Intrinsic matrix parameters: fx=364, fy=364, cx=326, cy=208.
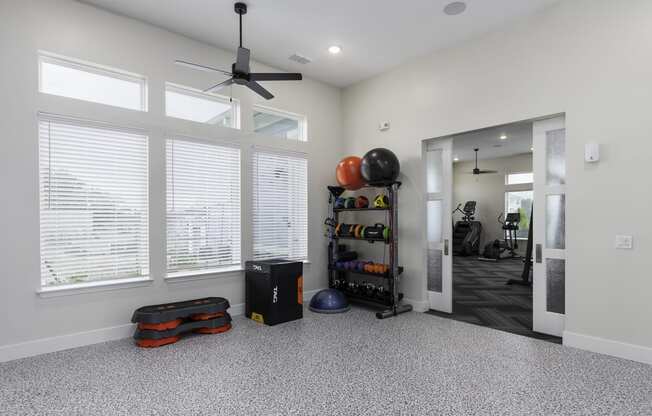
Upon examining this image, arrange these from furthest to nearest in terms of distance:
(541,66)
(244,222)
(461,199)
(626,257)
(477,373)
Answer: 1. (461,199)
2. (244,222)
3. (541,66)
4. (626,257)
5. (477,373)

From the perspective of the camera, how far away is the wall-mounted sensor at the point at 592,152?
3.47 m

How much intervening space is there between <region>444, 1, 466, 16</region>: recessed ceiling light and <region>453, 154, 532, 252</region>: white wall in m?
8.02

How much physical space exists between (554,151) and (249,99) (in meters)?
3.77

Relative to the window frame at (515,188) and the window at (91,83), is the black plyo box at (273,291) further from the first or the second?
the window frame at (515,188)

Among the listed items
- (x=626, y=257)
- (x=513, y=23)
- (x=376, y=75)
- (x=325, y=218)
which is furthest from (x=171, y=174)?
(x=626, y=257)

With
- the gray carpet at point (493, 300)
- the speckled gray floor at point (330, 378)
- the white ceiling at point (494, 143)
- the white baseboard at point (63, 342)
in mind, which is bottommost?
the gray carpet at point (493, 300)

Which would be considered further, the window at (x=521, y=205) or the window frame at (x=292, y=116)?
the window at (x=521, y=205)

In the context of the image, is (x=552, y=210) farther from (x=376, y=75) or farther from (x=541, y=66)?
(x=376, y=75)

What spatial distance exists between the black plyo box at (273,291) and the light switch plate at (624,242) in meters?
3.31

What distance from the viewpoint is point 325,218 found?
19.4ft

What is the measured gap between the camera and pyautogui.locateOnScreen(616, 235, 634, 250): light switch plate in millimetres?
3296

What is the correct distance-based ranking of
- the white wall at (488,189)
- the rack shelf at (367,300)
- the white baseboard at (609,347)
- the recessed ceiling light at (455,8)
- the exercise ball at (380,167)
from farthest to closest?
the white wall at (488,189)
the rack shelf at (367,300)
the exercise ball at (380,167)
the recessed ceiling light at (455,8)
the white baseboard at (609,347)

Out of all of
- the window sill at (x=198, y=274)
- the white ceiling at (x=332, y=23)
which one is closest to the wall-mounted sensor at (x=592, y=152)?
the white ceiling at (x=332, y=23)

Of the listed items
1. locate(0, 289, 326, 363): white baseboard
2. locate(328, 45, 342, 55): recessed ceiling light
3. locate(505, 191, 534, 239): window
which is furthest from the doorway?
locate(0, 289, 326, 363): white baseboard
